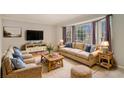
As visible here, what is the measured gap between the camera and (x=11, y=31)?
1737mm

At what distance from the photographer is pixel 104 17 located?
65.1 inches

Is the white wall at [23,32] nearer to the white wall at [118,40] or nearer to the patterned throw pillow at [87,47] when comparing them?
the patterned throw pillow at [87,47]

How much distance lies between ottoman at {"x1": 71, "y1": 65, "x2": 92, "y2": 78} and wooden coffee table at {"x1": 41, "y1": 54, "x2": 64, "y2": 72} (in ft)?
1.26

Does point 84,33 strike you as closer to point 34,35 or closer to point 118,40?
point 118,40

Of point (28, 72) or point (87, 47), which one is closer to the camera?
point (28, 72)

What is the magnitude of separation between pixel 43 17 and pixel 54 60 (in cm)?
100

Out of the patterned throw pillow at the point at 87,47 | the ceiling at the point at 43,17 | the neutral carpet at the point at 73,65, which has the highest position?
the ceiling at the point at 43,17

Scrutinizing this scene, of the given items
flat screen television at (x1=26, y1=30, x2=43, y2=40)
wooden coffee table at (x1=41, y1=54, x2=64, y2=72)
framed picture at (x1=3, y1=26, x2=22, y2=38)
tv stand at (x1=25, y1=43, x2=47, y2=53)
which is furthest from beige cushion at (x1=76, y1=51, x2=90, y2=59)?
framed picture at (x1=3, y1=26, x2=22, y2=38)

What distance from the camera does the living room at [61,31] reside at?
1.65 metres

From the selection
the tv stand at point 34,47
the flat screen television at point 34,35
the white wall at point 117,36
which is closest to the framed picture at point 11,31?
the flat screen television at point 34,35

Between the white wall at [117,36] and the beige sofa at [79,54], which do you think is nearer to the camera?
the white wall at [117,36]

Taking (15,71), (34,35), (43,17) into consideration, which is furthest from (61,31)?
(15,71)

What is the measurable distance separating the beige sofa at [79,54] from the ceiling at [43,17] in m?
0.55
